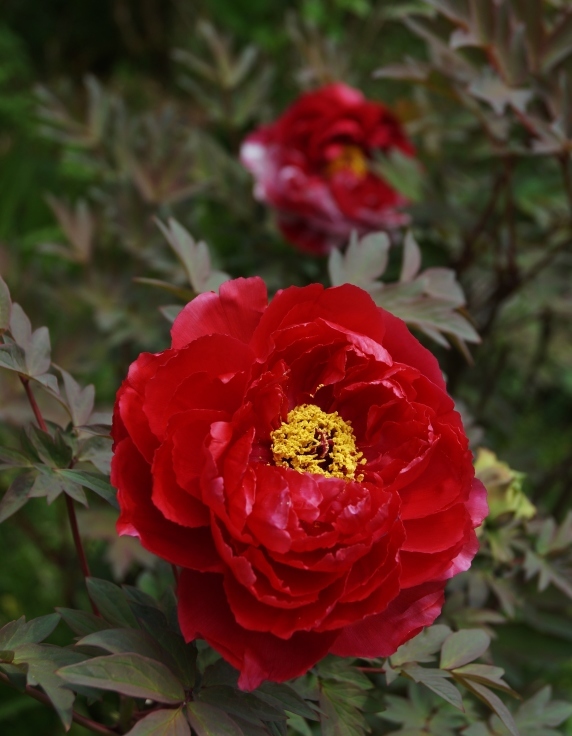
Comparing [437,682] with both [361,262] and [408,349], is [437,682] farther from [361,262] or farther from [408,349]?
[361,262]

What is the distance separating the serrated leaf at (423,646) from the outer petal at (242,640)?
0.13 m

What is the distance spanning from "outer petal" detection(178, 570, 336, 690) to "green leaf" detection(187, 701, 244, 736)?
47 mm

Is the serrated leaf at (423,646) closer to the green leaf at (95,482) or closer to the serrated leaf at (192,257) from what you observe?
the green leaf at (95,482)

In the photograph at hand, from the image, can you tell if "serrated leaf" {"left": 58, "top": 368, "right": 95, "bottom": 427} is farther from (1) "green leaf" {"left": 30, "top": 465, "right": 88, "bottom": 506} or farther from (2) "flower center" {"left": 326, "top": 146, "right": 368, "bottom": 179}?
(2) "flower center" {"left": 326, "top": 146, "right": 368, "bottom": 179}

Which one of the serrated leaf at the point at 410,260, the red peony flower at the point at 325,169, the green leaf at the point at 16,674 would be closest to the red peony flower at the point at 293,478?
the green leaf at the point at 16,674

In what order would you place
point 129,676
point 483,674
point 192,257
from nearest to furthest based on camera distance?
point 129,676
point 483,674
point 192,257

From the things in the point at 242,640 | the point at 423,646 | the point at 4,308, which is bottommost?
the point at 423,646

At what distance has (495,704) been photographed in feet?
1.78

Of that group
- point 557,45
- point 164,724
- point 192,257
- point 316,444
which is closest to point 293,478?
point 316,444

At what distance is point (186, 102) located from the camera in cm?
259

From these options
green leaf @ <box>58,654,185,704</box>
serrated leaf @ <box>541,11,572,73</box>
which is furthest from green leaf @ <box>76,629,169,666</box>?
serrated leaf @ <box>541,11,572,73</box>

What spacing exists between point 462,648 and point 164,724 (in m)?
0.22

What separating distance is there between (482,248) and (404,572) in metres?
0.81

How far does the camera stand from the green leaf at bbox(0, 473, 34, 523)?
53 cm
